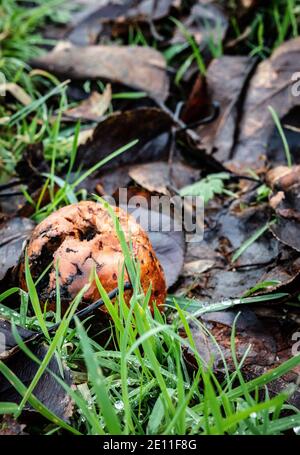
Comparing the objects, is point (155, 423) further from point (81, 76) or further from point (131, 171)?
point (81, 76)

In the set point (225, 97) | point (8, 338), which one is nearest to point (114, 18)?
point (225, 97)

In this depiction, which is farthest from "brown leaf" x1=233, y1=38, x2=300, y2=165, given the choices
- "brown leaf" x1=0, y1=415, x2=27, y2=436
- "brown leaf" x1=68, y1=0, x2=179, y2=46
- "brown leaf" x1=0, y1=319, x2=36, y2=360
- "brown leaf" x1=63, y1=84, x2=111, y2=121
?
"brown leaf" x1=0, y1=415, x2=27, y2=436

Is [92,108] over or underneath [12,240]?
over

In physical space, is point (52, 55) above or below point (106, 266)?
above

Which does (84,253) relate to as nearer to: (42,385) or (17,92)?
(42,385)

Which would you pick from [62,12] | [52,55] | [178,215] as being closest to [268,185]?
[178,215]

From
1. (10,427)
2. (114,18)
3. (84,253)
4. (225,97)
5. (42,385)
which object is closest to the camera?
(10,427)

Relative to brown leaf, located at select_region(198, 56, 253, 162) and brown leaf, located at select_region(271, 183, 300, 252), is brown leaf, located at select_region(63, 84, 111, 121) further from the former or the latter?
brown leaf, located at select_region(271, 183, 300, 252)
